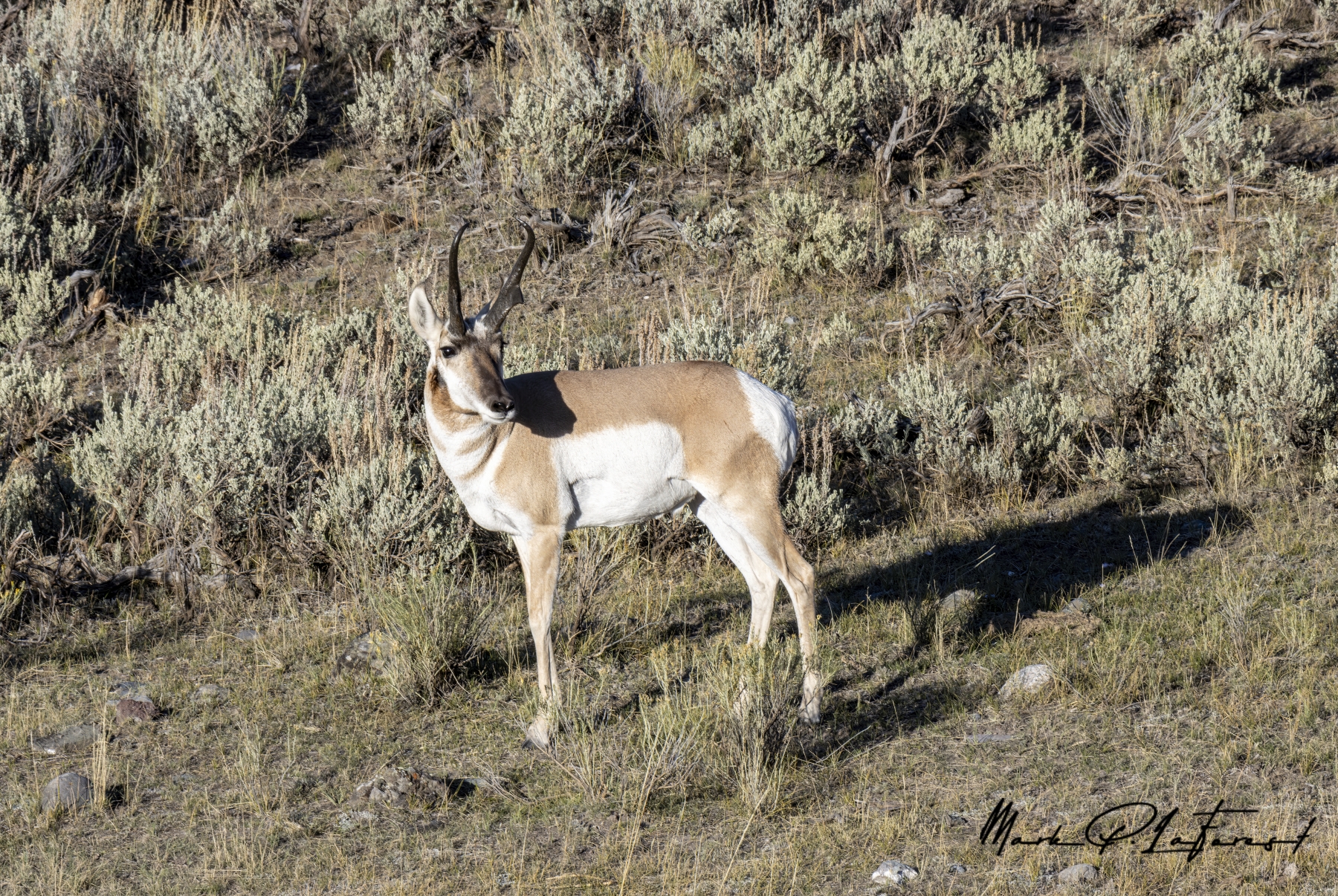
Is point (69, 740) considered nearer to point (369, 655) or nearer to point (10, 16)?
point (369, 655)

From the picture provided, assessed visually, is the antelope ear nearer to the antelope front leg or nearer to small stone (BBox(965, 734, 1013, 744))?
the antelope front leg

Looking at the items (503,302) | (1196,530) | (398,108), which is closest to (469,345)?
(503,302)

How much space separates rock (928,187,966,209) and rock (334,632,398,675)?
8.97 meters

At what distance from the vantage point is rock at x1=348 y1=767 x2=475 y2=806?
216 inches

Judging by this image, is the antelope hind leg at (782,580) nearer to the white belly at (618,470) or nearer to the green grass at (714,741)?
the green grass at (714,741)

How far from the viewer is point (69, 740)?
20.7 ft

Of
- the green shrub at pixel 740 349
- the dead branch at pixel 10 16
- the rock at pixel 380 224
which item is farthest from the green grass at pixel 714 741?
the dead branch at pixel 10 16

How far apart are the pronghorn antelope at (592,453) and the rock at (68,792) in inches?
81.3

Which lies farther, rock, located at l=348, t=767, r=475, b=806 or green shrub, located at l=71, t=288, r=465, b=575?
green shrub, located at l=71, t=288, r=465, b=575

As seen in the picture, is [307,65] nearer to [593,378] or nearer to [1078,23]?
[1078,23]

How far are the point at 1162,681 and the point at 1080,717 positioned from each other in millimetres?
542

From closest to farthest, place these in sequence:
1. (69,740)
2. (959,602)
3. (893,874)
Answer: (893,874), (69,740), (959,602)

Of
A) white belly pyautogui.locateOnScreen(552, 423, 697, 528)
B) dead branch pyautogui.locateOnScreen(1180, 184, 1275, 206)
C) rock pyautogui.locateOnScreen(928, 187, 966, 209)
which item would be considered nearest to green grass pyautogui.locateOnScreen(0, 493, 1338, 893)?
white belly pyautogui.locateOnScreen(552, 423, 697, 528)

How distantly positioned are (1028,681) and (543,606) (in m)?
2.51
